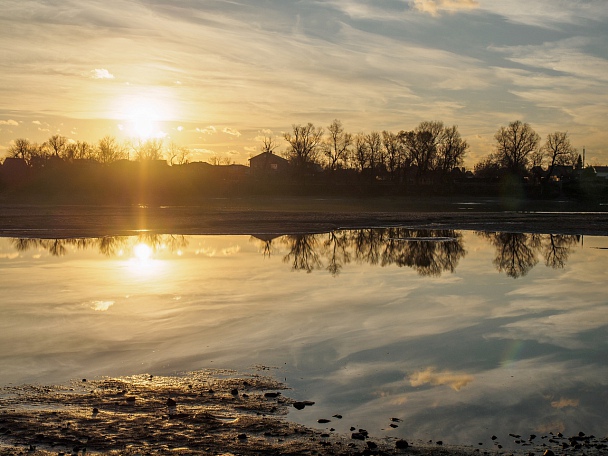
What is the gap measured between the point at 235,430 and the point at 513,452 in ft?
10.1

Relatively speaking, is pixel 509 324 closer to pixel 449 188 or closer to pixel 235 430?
pixel 235 430

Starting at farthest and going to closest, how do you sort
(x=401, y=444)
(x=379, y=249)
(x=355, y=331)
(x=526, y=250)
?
(x=379, y=249) → (x=526, y=250) → (x=355, y=331) → (x=401, y=444)

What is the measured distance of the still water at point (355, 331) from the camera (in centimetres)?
938

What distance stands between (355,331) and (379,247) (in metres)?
17.6

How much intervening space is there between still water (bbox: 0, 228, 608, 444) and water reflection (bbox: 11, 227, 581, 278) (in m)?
0.28

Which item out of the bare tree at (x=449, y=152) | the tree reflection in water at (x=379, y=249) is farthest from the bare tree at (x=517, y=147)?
the tree reflection in water at (x=379, y=249)

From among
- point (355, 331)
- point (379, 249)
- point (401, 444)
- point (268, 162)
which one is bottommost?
point (401, 444)

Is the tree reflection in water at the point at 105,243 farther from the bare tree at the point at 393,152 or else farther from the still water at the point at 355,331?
the bare tree at the point at 393,152

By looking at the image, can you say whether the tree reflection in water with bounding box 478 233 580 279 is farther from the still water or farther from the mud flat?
the mud flat

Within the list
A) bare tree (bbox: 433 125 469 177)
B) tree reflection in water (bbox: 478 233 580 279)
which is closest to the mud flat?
tree reflection in water (bbox: 478 233 580 279)

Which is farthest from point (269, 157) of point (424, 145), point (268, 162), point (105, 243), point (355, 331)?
point (355, 331)

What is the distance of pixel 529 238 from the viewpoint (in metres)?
36.3

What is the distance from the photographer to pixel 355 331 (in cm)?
1357

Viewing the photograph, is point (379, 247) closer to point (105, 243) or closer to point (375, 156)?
point (105, 243)
